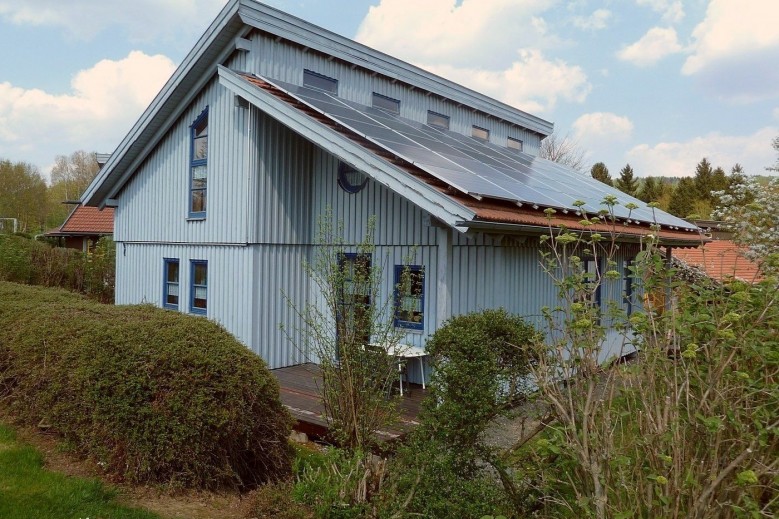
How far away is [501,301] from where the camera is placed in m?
10.5

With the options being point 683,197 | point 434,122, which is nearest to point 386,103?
point 434,122

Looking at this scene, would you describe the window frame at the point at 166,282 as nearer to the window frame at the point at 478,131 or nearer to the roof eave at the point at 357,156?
the roof eave at the point at 357,156

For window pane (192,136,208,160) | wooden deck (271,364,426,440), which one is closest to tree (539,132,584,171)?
window pane (192,136,208,160)

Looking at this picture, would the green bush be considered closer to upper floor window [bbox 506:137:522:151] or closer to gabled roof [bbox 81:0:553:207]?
gabled roof [bbox 81:0:553:207]

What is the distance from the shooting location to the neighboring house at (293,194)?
953 centimetres

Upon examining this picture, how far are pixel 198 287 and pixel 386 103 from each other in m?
6.91

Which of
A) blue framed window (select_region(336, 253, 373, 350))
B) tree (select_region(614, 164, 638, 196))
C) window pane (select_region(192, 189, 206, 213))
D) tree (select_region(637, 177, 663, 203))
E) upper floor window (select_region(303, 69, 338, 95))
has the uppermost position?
tree (select_region(614, 164, 638, 196))

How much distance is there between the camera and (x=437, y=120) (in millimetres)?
17719

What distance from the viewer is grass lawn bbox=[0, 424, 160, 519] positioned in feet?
16.3

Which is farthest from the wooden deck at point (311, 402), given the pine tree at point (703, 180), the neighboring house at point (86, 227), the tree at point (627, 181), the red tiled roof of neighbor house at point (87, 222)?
the tree at point (627, 181)

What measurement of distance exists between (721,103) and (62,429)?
17.3 meters

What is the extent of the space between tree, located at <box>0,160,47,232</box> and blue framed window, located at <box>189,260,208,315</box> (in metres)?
47.9

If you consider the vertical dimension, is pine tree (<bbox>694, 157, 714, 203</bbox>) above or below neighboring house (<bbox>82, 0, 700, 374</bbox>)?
above

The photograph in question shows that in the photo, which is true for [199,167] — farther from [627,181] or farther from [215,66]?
[627,181]
